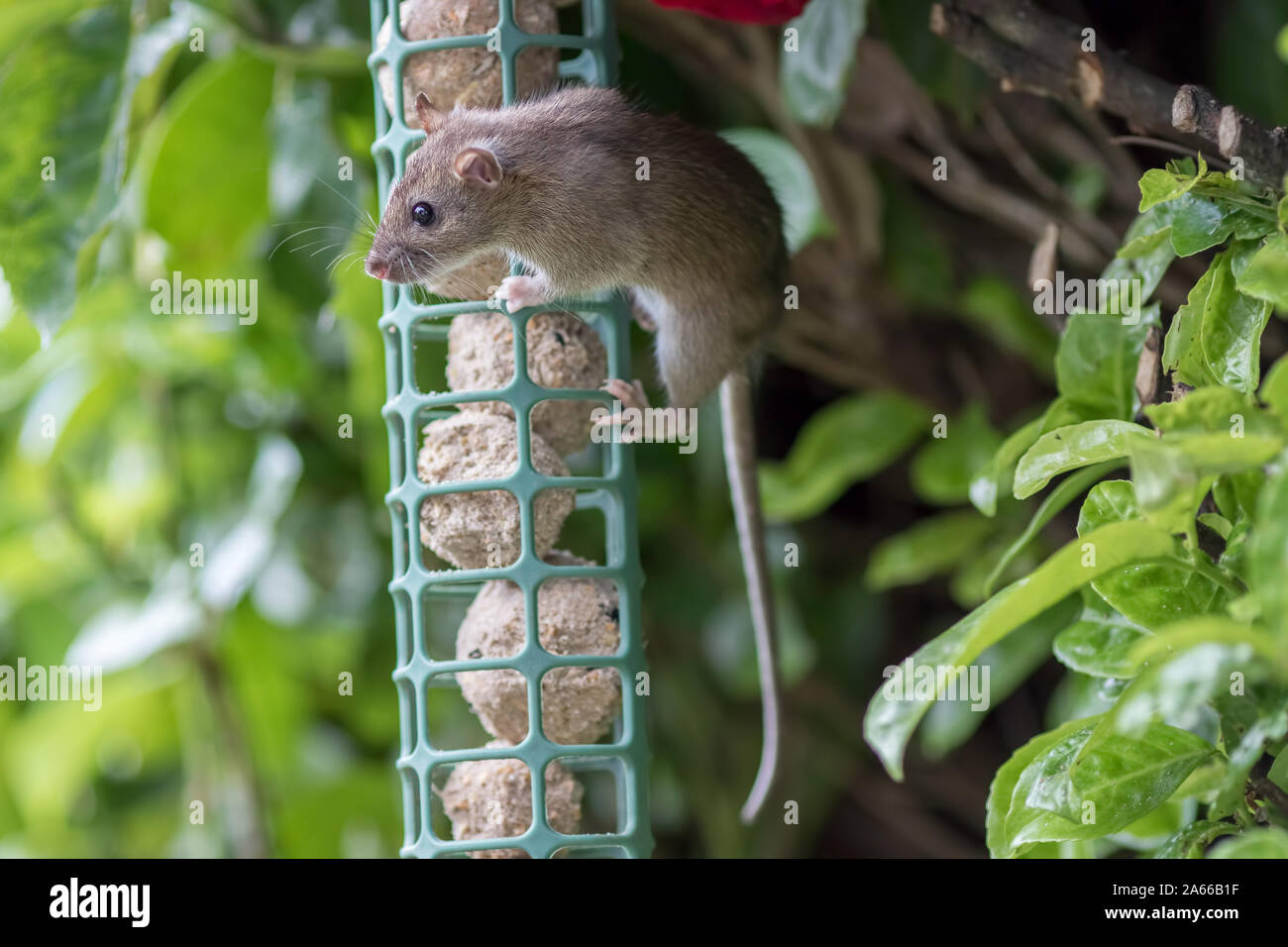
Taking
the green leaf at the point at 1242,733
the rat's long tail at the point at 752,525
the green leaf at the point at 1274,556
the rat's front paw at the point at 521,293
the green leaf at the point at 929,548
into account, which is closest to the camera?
the green leaf at the point at 1274,556

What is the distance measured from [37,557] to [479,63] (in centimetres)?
270

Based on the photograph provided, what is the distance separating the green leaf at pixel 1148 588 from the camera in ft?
6.57

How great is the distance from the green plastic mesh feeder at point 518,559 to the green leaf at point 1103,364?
0.84 m

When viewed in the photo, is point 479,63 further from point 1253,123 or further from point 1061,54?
point 1253,123

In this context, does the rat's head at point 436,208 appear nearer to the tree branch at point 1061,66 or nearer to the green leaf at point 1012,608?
the tree branch at point 1061,66

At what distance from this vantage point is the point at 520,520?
257 centimetres

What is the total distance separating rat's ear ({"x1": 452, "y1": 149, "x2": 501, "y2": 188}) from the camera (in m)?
2.68

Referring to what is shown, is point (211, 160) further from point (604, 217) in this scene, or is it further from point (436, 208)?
point (604, 217)

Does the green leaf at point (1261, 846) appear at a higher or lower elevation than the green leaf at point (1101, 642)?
lower

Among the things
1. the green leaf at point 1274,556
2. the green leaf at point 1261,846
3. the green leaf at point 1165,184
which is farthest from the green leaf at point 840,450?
the green leaf at point 1274,556

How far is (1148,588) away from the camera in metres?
2.03

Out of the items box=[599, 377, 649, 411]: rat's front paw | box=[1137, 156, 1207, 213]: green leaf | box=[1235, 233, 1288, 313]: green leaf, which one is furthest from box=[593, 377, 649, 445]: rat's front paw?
box=[1235, 233, 1288, 313]: green leaf

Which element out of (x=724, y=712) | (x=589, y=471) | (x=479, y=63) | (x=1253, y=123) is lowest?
(x=724, y=712)

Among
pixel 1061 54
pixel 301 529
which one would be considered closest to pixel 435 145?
pixel 1061 54
